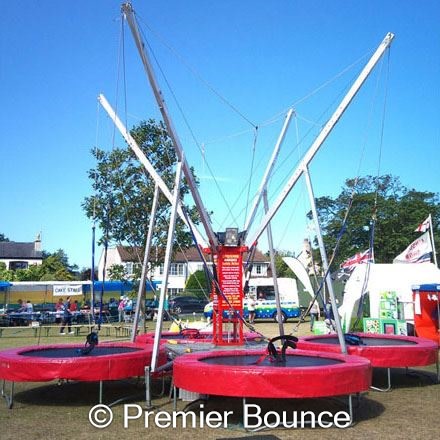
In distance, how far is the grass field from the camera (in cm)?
651

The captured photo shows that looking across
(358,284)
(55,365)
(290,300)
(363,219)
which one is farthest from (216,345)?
(363,219)

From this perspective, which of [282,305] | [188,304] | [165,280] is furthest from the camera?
[188,304]

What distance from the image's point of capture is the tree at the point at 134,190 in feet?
61.0

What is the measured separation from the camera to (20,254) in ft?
270

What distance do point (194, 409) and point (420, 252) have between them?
16224mm

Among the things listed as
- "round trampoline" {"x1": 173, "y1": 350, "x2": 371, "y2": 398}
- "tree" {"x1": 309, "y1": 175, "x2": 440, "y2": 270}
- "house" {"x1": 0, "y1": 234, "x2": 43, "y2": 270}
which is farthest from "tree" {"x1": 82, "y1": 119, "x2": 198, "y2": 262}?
"house" {"x1": 0, "y1": 234, "x2": 43, "y2": 270}

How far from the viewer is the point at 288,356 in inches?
337

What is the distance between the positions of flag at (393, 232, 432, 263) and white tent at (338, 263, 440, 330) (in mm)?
1605

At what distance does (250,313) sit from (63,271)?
1433 inches

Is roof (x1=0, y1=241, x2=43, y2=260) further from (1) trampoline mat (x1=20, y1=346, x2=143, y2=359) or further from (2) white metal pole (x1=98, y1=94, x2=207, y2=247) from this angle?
(1) trampoline mat (x1=20, y1=346, x2=143, y2=359)

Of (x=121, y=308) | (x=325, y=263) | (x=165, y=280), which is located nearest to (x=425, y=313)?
(x=325, y=263)

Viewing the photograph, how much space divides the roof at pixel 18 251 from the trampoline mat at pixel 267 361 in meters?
79.2

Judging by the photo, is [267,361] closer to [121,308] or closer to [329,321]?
[329,321]

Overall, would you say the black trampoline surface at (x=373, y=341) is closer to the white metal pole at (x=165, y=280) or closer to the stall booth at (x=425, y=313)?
the white metal pole at (x=165, y=280)
